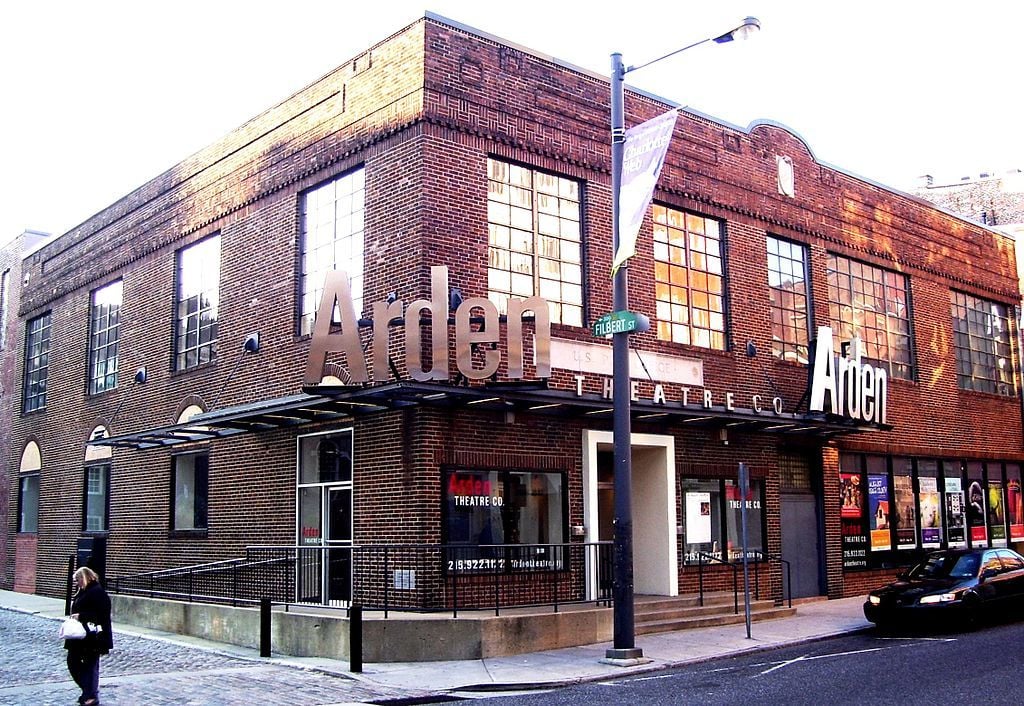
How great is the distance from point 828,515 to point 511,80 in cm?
1186

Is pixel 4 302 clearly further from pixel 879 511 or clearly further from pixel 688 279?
pixel 879 511

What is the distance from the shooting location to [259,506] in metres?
19.5

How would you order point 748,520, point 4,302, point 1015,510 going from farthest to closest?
point 4,302, point 1015,510, point 748,520

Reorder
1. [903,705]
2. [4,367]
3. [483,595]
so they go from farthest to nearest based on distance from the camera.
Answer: [4,367] → [483,595] → [903,705]

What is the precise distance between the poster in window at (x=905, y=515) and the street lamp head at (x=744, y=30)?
14865 mm

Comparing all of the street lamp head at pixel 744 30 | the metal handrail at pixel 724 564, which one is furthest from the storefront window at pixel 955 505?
the street lamp head at pixel 744 30

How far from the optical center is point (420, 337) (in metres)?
15.8

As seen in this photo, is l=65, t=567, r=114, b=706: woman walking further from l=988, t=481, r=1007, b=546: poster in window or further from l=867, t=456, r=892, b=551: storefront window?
l=988, t=481, r=1007, b=546: poster in window

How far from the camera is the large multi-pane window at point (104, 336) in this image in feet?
84.7

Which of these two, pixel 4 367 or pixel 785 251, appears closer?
pixel 785 251

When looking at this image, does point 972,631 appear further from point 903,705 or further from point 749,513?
point 903,705

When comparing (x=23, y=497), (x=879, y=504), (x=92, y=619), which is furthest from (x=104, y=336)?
(x=879, y=504)

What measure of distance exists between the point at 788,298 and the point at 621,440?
10.2 metres

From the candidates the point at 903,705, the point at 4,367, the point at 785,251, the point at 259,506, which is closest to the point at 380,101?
the point at 259,506
